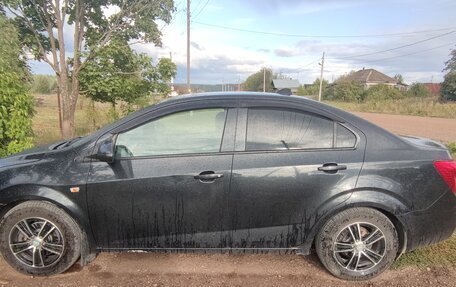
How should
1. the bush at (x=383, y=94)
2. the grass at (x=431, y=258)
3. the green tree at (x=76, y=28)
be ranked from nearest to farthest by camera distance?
the grass at (x=431, y=258) < the green tree at (x=76, y=28) < the bush at (x=383, y=94)

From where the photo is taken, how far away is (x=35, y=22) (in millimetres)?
8930

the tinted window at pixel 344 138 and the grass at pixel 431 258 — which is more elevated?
the tinted window at pixel 344 138

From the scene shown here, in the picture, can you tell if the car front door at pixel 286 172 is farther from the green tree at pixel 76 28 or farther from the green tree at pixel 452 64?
the green tree at pixel 452 64

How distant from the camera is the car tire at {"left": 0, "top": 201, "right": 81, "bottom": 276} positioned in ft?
9.43

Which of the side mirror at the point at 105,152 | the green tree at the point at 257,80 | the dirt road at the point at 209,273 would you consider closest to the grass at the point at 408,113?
the dirt road at the point at 209,273

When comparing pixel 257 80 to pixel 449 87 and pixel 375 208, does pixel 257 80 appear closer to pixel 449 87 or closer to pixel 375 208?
pixel 449 87

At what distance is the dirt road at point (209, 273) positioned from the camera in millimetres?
2912

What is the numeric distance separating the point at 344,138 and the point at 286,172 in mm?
610

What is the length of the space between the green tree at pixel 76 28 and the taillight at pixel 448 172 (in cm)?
835

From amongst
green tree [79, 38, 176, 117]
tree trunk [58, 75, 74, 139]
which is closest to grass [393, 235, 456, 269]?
green tree [79, 38, 176, 117]

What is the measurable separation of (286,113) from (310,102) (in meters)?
0.29

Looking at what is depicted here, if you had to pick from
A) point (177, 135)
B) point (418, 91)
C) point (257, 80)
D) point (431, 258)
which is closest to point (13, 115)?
point (177, 135)

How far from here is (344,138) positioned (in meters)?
2.95

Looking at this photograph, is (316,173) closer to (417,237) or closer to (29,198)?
(417,237)
